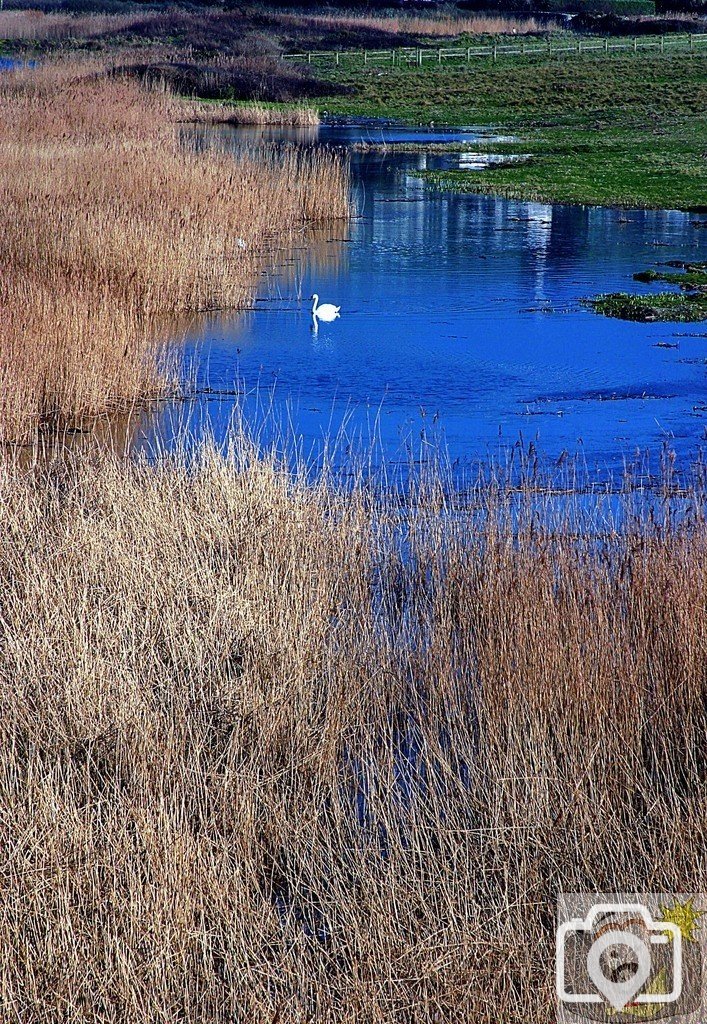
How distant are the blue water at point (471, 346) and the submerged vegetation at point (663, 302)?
28cm

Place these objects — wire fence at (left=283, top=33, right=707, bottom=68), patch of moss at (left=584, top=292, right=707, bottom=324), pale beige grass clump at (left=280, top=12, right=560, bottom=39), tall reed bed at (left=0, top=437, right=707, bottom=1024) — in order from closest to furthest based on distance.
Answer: tall reed bed at (left=0, top=437, right=707, bottom=1024), patch of moss at (left=584, top=292, right=707, bottom=324), wire fence at (left=283, top=33, right=707, bottom=68), pale beige grass clump at (left=280, top=12, right=560, bottom=39)

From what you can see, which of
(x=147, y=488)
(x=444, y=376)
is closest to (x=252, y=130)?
(x=444, y=376)

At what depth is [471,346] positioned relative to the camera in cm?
1158

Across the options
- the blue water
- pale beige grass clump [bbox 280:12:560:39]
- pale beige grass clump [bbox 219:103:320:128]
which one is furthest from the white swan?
pale beige grass clump [bbox 280:12:560:39]

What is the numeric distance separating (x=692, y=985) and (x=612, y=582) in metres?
2.19

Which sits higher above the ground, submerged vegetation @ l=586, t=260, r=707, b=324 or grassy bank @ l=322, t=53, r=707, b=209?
grassy bank @ l=322, t=53, r=707, b=209

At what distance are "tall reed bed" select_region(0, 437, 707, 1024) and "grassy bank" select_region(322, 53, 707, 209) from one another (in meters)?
15.9

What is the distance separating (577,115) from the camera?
36438 mm

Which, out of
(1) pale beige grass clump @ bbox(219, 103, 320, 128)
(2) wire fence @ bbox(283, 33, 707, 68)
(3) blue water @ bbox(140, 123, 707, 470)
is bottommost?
(3) blue water @ bbox(140, 123, 707, 470)

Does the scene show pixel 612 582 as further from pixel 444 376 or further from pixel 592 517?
pixel 444 376

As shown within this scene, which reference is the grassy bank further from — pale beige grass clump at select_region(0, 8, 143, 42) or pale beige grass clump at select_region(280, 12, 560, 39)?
pale beige grass clump at select_region(280, 12, 560, 39)

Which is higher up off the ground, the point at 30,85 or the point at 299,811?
the point at 30,85

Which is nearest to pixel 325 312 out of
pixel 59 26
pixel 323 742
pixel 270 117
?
pixel 323 742

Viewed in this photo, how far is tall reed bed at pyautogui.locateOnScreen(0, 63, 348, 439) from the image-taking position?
894cm
